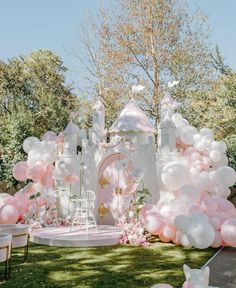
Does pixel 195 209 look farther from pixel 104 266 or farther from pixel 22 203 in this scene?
pixel 22 203

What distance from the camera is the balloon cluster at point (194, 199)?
8173 millimetres

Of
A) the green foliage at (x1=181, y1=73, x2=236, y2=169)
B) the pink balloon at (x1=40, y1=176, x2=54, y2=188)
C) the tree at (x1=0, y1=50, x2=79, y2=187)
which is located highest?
the tree at (x1=0, y1=50, x2=79, y2=187)

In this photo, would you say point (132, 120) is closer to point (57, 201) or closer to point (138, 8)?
point (57, 201)

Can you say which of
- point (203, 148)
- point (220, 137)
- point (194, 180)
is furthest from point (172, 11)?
point (194, 180)

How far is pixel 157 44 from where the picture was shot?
734 inches

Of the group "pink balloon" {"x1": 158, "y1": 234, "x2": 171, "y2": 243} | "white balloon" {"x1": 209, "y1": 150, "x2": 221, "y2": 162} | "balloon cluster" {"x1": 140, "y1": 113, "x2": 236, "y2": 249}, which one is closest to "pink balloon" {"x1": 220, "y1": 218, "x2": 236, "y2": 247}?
"balloon cluster" {"x1": 140, "y1": 113, "x2": 236, "y2": 249}

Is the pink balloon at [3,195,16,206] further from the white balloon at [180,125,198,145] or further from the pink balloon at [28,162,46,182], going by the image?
the white balloon at [180,125,198,145]

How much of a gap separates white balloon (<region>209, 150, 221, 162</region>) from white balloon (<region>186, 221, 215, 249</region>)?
335 cm

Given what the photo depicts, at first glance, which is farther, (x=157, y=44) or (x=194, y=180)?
(x=157, y=44)

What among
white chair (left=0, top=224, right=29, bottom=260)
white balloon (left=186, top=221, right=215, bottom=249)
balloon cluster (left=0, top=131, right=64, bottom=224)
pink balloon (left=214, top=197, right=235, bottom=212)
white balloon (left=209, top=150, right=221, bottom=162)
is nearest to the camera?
white chair (left=0, top=224, right=29, bottom=260)

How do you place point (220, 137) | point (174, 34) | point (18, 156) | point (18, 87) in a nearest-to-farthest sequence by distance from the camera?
point (220, 137), point (18, 156), point (174, 34), point (18, 87)

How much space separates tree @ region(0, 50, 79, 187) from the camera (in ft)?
78.2

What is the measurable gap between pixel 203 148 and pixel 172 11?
33.2 feet

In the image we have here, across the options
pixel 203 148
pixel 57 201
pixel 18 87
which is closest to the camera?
pixel 203 148
